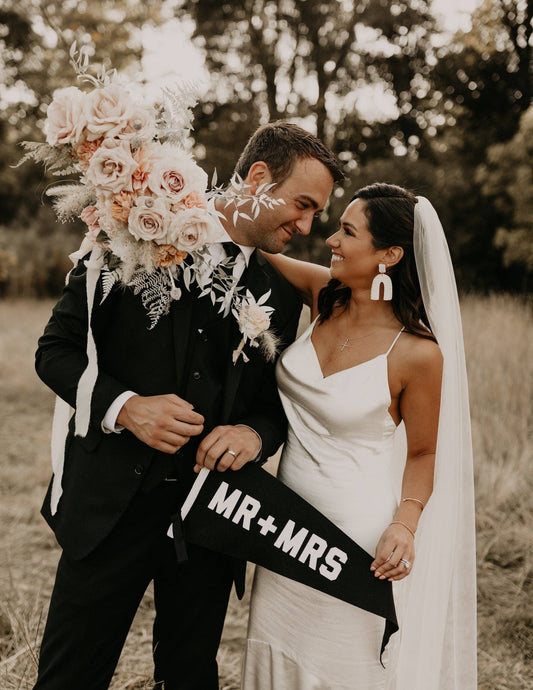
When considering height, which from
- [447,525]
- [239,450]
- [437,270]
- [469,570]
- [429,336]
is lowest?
[469,570]

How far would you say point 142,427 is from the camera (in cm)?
194

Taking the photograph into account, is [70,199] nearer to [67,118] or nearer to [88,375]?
[67,118]

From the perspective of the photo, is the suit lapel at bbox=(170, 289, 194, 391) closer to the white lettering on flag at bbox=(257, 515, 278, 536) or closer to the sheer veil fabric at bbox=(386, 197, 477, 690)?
the white lettering on flag at bbox=(257, 515, 278, 536)

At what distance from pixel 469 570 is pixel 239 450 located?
1.21m

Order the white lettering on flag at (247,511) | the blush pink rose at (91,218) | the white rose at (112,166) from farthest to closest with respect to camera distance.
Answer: the white lettering on flag at (247,511)
the blush pink rose at (91,218)
the white rose at (112,166)

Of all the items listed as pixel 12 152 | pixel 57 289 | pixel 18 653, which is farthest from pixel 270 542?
pixel 12 152

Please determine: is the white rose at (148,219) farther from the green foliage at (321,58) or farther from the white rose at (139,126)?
the green foliage at (321,58)

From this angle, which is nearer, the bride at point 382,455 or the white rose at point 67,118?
the white rose at point 67,118

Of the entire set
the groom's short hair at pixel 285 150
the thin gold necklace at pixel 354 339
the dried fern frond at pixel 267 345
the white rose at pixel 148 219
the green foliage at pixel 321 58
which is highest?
the green foliage at pixel 321 58

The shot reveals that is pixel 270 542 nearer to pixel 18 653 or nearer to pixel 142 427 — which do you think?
pixel 142 427

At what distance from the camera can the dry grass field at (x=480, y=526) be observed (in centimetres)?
327

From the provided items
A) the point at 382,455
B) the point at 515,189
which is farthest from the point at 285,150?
the point at 515,189

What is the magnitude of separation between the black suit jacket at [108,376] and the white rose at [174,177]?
0.40 metres

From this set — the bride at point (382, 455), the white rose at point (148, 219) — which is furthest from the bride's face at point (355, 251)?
the white rose at point (148, 219)
